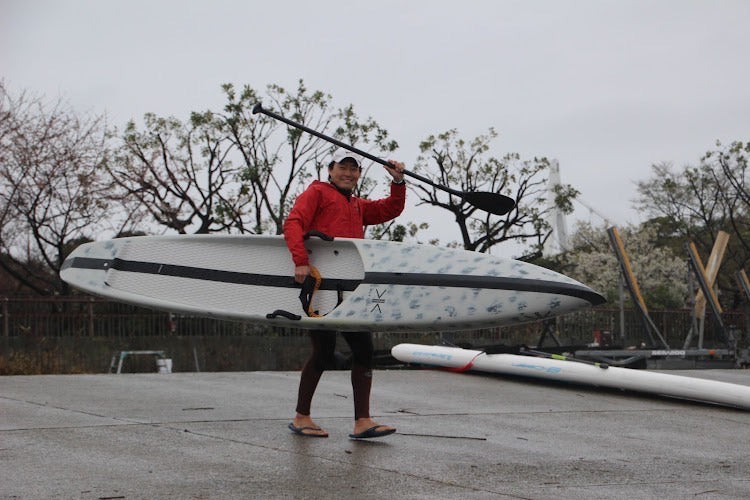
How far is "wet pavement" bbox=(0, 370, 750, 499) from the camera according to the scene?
13.2 ft

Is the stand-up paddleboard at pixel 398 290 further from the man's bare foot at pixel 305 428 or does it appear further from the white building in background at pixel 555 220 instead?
the white building in background at pixel 555 220

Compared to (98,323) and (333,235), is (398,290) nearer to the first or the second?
(333,235)

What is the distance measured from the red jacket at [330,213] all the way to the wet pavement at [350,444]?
3.76 ft

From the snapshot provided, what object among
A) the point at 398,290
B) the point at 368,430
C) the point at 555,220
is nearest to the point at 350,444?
the point at 368,430

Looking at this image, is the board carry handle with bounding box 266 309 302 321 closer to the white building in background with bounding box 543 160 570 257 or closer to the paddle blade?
the paddle blade

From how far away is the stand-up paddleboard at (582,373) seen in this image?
7.64 metres

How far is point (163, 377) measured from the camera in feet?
28.5

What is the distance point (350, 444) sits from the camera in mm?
5230

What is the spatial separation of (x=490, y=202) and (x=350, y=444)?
245 cm

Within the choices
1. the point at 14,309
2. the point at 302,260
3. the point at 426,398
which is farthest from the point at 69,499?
the point at 14,309

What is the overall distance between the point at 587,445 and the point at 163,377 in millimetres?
4454

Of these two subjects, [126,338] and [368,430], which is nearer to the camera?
[368,430]

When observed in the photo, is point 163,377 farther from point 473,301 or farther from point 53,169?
point 53,169

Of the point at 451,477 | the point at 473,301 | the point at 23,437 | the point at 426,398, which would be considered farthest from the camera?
the point at 426,398
